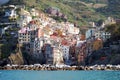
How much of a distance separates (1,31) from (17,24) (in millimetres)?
5595

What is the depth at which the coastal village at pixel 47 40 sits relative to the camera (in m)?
122

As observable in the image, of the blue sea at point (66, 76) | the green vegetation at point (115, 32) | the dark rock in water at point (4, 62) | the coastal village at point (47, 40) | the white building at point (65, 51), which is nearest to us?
the blue sea at point (66, 76)

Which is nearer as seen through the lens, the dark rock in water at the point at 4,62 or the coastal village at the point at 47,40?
the dark rock in water at the point at 4,62

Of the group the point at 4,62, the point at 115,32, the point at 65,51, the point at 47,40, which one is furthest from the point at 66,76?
the point at 47,40

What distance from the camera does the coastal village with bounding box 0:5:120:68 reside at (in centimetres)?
12194

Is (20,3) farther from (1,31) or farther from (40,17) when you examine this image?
(1,31)

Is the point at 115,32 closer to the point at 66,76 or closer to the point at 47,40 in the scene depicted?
the point at 47,40

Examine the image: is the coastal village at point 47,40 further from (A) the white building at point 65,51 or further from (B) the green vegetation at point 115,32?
(B) the green vegetation at point 115,32

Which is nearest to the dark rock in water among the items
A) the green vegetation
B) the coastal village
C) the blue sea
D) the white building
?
the coastal village

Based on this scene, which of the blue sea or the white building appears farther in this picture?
the white building

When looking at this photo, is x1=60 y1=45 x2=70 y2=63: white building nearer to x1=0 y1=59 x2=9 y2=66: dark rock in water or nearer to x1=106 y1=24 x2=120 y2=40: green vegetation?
x1=106 y1=24 x2=120 y2=40: green vegetation

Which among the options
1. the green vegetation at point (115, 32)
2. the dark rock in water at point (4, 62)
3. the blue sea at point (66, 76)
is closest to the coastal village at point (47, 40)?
the dark rock in water at point (4, 62)

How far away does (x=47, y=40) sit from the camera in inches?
5192

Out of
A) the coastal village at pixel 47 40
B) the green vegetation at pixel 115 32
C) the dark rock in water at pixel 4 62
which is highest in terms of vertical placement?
the green vegetation at pixel 115 32
